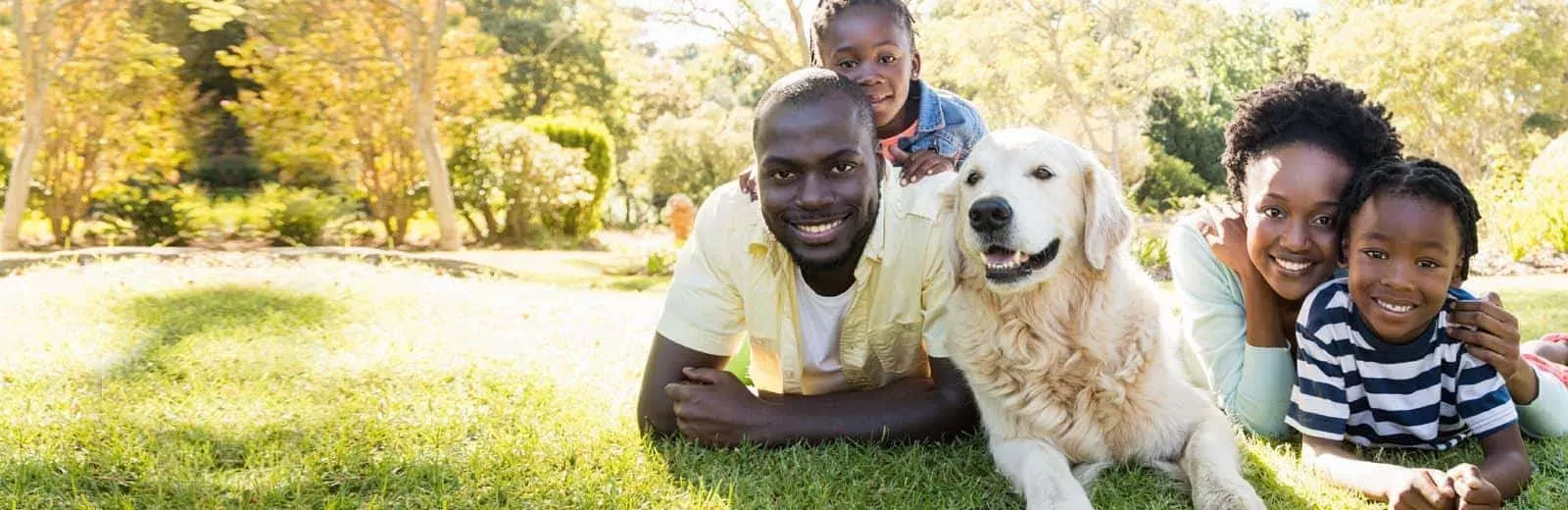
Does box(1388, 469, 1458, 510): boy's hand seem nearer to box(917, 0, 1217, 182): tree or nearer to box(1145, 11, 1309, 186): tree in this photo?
box(917, 0, 1217, 182): tree

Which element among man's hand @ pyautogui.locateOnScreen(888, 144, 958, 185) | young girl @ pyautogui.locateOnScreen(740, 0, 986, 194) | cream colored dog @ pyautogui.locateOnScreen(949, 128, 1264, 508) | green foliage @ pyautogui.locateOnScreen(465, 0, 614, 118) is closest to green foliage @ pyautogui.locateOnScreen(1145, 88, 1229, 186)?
green foliage @ pyautogui.locateOnScreen(465, 0, 614, 118)

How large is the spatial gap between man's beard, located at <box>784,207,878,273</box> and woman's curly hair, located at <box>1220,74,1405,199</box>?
4.43ft

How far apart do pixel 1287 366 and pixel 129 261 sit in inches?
Result: 350

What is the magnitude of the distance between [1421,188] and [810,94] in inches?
67.2

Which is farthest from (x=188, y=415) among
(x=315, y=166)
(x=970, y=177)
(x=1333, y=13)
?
(x=1333, y=13)

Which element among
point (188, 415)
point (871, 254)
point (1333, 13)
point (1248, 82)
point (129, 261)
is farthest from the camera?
point (1248, 82)

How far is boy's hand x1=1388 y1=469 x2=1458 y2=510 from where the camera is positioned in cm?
257

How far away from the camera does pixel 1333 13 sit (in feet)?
76.0

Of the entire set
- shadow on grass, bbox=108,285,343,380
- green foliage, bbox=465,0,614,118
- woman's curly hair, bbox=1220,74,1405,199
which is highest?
green foliage, bbox=465,0,614,118

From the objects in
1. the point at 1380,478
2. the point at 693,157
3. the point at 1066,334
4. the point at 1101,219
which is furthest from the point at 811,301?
the point at 693,157

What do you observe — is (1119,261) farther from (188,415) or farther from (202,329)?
(202,329)

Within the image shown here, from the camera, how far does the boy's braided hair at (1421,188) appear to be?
2.79 meters

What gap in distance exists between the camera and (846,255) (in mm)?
3223

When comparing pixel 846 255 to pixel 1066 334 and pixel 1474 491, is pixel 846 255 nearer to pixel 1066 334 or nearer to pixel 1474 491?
pixel 1066 334
